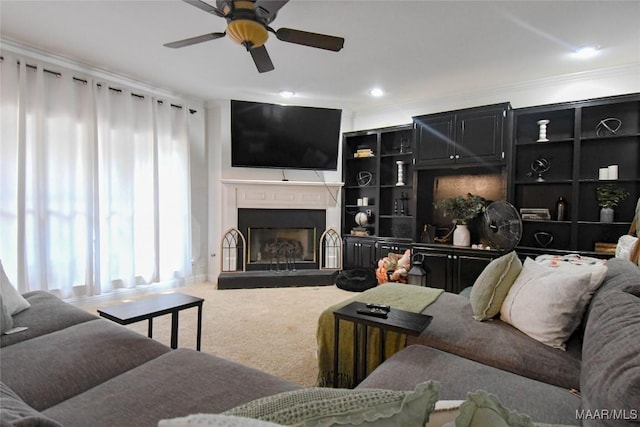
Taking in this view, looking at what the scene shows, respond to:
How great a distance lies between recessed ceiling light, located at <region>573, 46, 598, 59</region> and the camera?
3.09m

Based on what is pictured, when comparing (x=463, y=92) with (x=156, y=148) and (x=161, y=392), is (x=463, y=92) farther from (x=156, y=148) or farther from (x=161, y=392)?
(x=161, y=392)

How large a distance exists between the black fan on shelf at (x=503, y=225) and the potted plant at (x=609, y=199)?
0.83m

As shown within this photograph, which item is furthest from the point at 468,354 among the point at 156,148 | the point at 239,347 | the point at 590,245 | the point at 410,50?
the point at 156,148

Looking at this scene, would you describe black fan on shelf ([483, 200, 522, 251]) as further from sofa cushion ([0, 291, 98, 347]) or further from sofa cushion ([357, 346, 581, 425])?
sofa cushion ([0, 291, 98, 347])

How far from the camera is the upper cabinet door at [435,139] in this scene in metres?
4.16

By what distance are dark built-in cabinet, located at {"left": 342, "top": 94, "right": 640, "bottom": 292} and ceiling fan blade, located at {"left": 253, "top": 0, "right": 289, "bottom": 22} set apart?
288cm

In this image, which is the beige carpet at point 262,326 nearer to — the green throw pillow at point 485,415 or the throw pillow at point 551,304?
the throw pillow at point 551,304

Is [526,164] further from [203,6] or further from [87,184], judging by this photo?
[87,184]

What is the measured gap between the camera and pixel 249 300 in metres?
3.99

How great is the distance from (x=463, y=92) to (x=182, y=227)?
4309mm

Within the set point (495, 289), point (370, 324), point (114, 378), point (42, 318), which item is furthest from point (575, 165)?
point (42, 318)

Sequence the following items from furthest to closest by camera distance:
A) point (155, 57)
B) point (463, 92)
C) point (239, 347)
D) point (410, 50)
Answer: point (463, 92) < point (155, 57) < point (410, 50) < point (239, 347)

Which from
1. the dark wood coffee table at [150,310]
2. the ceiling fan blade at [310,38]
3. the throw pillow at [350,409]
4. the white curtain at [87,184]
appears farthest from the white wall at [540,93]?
the throw pillow at [350,409]

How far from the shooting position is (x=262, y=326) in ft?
10.3
